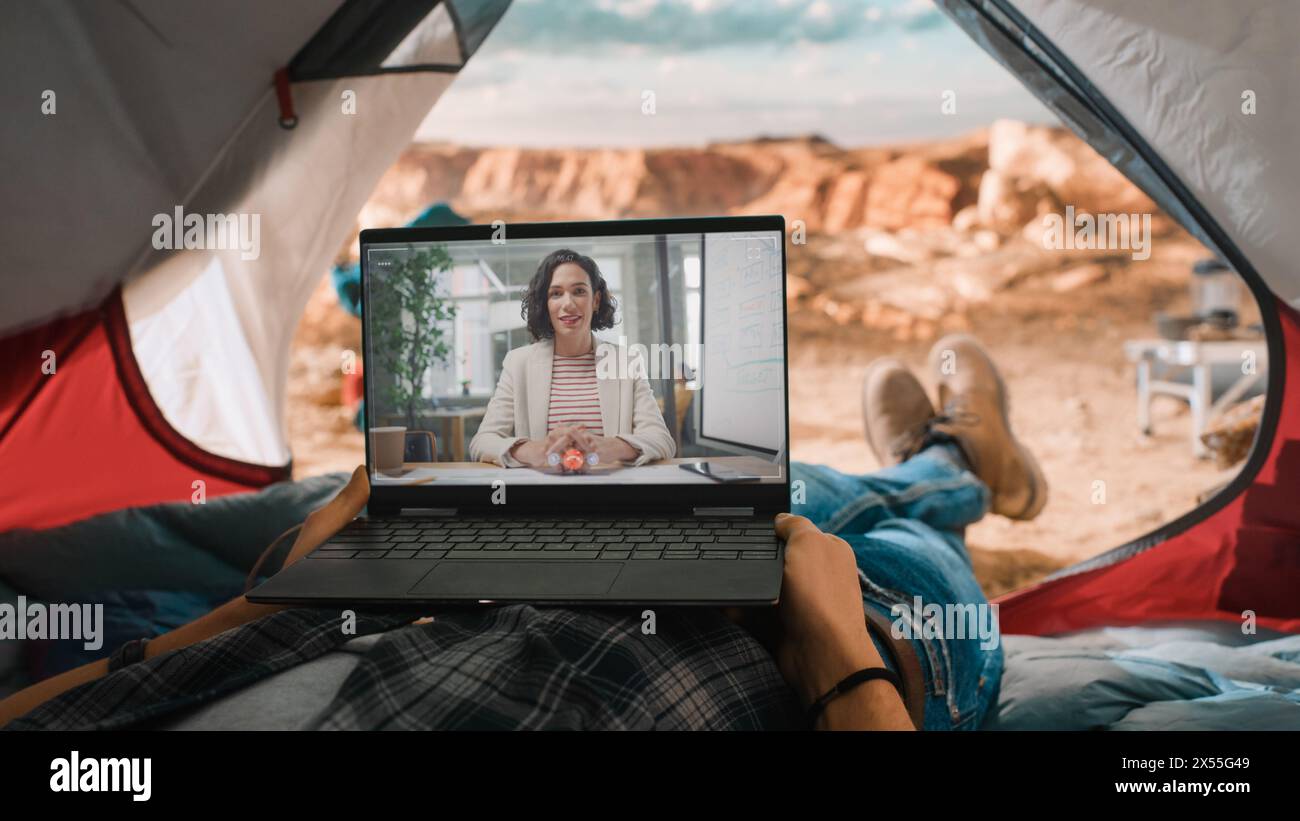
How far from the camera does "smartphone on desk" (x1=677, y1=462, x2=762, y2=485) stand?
0.87 meters

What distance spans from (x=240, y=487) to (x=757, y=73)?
428 centimetres

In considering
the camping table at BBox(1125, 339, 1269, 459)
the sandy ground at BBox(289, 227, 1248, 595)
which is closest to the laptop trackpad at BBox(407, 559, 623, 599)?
the sandy ground at BBox(289, 227, 1248, 595)

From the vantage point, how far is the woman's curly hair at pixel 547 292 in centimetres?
88

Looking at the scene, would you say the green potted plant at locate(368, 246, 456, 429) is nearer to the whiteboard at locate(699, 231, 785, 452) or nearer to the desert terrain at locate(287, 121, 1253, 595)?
the whiteboard at locate(699, 231, 785, 452)

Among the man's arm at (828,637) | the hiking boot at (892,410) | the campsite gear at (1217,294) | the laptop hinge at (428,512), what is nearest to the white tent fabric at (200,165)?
the laptop hinge at (428,512)

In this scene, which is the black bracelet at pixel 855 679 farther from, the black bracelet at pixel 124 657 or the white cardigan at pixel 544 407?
the black bracelet at pixel 124 657

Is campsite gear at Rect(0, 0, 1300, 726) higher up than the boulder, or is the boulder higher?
the boulder

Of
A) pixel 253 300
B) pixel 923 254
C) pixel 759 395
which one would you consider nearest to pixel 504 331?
pixel 759 395

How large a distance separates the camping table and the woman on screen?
2.65 m

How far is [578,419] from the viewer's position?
0.88 m

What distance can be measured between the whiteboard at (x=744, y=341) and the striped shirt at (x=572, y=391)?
0.34ft

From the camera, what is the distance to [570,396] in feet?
2.87

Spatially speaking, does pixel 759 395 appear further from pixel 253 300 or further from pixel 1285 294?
pixel 253 300

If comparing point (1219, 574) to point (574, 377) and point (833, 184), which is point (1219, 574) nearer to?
point (574, 377)
